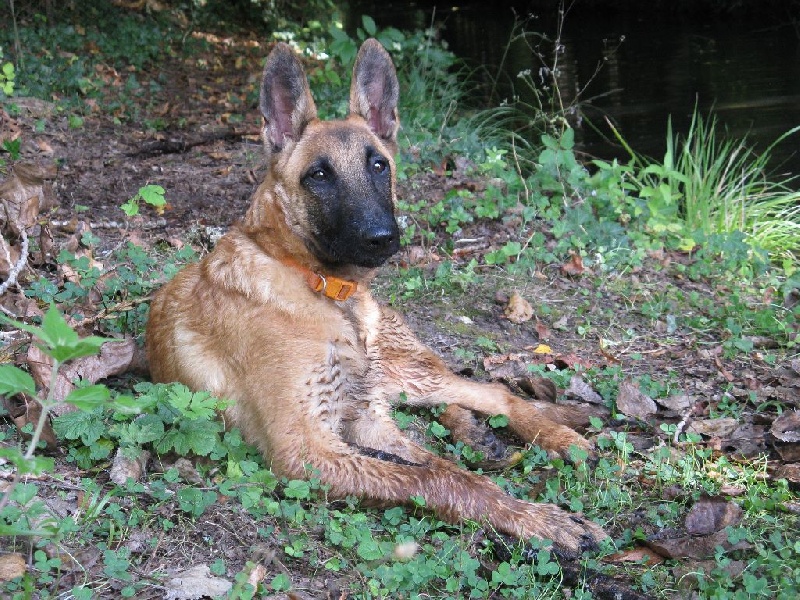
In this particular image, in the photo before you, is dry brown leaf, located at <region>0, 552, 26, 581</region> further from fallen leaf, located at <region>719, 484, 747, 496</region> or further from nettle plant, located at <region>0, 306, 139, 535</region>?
fallen leaf, located at <region>719, 484, 747, 496</region>

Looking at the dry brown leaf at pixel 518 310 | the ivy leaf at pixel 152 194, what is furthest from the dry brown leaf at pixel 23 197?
the dry brown leaf at pixel 518 310

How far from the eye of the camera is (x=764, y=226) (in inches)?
311

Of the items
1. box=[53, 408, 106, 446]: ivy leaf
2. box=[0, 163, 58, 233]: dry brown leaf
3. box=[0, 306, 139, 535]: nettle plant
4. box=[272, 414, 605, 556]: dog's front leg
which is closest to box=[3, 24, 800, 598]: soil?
box=[53, 408, 106, 446]: ivy leaf

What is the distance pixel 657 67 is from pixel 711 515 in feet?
42.1

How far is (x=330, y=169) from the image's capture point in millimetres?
4410

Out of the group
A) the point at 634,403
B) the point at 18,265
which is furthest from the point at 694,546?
the point at 18,265

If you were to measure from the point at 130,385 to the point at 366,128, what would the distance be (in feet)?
6.07

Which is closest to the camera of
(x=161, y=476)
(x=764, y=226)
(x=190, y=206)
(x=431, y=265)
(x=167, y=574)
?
(x=167, y=574)

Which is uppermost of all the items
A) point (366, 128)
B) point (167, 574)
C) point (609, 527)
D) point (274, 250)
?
point (366, 128)

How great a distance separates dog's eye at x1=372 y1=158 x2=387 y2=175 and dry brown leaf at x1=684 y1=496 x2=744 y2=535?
2.21m

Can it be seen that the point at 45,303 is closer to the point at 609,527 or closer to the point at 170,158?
the point at 609,527

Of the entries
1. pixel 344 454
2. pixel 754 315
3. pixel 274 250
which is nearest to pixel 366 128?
pixel 274 250

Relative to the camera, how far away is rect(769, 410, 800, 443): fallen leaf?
4.30 meters

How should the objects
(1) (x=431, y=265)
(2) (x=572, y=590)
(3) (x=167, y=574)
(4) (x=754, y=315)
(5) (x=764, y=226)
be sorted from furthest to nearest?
(5) (x=764, y=226)
(1) (x=431, y=265)
(4) (x=754, y=315)
(2) (x=572, y=590)
(3) (x=167, y=574)
